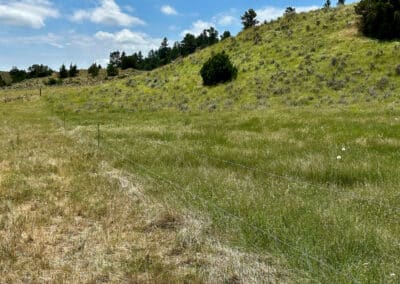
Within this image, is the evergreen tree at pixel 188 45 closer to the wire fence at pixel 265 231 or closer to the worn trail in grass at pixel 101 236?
the wire fence at pixel 265 231

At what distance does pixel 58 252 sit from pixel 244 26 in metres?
49.7

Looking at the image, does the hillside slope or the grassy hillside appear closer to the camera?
the grassy hillside

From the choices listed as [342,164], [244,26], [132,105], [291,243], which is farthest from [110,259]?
[244,26]

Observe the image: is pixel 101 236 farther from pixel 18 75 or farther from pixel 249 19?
pixel 18 75

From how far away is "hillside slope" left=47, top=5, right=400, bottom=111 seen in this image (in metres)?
27.8

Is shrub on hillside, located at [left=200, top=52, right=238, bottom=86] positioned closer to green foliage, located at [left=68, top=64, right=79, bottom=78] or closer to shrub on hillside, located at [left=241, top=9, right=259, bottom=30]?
shrub on hillside, located at [left=241, top=9, right=259, bottom=30]

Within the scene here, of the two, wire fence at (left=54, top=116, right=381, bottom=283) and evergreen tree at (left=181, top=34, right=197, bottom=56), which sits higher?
evergreen tree at (left=181, top=34, right=197, bottom=56)

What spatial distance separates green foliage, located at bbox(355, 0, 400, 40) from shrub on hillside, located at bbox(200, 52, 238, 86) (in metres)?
10.9

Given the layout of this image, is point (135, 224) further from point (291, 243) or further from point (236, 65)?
point (236, 65)

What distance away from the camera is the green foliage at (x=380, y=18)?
31406mm

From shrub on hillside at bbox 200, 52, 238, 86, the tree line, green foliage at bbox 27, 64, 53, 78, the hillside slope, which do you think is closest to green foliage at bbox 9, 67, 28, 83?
green foliage at bbox 27, 64, 53, 78

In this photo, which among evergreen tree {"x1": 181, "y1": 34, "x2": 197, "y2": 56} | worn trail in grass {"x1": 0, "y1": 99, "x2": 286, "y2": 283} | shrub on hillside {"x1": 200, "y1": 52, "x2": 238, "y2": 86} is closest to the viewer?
worn trail in grass {"x1": 0, "y1": 99, "x2": 286, "y2": 283}

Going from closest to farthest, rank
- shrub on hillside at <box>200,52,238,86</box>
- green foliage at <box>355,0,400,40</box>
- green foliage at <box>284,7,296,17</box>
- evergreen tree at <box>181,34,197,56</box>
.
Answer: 1. green foliage at <box>355,0,400,40</box>
2. shrub on hillside at <box>200,52,238,86</box>
3. green foliage at <box>284,7,296,17</box>
4. evergreen tree at <box>181,34,197,56</box>


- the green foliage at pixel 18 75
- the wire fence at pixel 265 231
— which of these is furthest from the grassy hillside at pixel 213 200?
the green foliage at pixel 18 75
